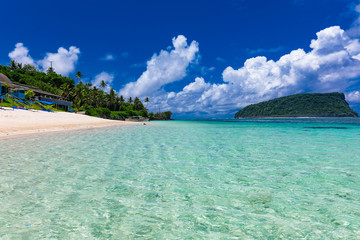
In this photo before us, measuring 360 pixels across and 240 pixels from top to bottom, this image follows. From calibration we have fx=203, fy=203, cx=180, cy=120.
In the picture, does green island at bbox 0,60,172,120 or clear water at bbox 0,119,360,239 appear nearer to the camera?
clear water at bbox 0,119,360,239

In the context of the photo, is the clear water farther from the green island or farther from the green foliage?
the green foliage

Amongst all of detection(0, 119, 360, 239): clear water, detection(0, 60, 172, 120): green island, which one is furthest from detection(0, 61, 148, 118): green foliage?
detection(0, 119, 360, 239): clear water

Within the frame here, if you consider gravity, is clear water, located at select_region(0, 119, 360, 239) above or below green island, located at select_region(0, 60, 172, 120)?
below

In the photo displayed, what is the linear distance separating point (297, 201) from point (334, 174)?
3.73 meters

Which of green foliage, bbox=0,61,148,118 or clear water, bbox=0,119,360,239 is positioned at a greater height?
green foliage, bbox=0,61,148,118

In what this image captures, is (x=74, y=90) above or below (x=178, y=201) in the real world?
above

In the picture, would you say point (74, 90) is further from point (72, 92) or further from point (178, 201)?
point (178, 201)

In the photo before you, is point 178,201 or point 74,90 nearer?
point 178,201

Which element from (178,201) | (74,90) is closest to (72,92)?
(74,90)

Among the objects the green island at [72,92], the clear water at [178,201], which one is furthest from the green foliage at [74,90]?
the clear water at [178,201]

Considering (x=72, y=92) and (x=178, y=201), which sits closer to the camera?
(x=178, y=201)

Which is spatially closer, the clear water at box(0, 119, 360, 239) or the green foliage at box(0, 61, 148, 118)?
the clear water at box(0, 119, 360, 239)

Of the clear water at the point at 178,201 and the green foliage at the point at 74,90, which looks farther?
the green foliage at the point at 74,90

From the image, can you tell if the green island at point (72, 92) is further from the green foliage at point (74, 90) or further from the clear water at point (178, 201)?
→ the clear water at point (178, 201)
